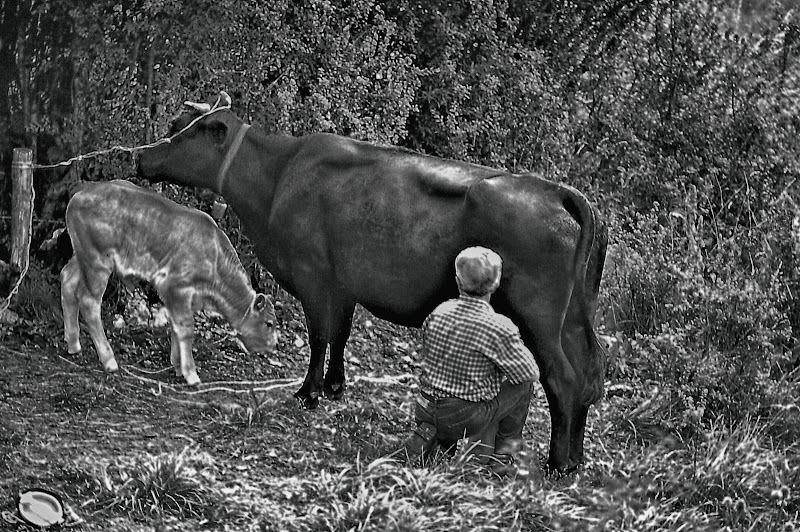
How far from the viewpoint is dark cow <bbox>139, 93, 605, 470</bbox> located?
228 inches

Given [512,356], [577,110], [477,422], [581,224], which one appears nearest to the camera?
[512,356]

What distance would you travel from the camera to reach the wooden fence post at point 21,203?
7344 millimetres

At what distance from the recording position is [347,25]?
8.65m

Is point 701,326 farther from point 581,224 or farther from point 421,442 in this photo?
point 421,442

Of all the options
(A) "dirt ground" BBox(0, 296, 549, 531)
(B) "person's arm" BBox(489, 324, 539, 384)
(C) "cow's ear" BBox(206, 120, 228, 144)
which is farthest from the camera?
(C) "cow's ear" BBox(206, 120, 228, 144)

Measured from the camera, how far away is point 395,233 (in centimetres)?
618

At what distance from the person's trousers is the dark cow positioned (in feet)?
0.79

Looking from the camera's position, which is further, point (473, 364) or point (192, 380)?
point (192, 380)

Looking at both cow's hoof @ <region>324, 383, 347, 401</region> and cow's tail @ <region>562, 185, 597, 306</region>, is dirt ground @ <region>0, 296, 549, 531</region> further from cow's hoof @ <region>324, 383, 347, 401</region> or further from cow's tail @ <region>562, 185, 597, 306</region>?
cow's tail @ <region>562, 185, 597, 306</region>

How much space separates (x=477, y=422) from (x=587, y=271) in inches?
45.7

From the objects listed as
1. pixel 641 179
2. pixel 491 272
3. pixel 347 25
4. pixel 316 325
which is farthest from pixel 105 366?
pixel 641 179

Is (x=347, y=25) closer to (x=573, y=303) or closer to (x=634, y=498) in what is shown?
(x=573, y=303)

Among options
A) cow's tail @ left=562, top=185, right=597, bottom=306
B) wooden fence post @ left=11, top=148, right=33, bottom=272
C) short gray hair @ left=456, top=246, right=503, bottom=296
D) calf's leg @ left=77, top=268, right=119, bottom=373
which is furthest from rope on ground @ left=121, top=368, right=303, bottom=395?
cow's tail @ left=562, top=185, right=597, bottom=306

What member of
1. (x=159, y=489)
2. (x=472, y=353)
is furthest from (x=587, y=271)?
(x=159, y=489)
